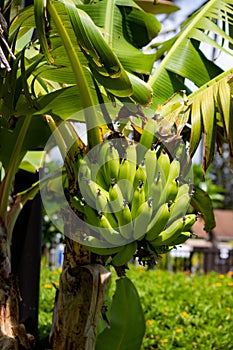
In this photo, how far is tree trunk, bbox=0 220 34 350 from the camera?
2322 mm

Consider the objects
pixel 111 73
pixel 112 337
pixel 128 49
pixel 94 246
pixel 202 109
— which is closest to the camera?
pixel 111 73

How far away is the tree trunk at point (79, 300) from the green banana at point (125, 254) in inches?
8.1

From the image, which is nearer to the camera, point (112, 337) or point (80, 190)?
point (80, 190)

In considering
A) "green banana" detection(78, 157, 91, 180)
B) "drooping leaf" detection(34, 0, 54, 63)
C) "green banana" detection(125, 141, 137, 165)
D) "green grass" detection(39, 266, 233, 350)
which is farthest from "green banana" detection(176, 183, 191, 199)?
"green grass" detection(39, 266, 233, 350)

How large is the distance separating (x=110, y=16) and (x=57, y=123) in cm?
54

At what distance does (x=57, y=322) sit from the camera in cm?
227

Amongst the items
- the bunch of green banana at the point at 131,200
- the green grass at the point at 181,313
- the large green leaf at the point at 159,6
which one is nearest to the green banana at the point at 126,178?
the bunch of green banana at the point at 131,200

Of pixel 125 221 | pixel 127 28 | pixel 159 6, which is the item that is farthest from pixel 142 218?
pixel 159 6

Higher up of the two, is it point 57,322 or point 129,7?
point 129,7

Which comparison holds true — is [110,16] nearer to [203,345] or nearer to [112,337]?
[112,337]

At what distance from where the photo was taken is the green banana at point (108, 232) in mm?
1879

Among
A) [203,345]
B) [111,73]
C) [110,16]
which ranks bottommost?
[203,345]

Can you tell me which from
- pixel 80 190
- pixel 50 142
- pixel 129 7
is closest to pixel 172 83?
pixel 129 7

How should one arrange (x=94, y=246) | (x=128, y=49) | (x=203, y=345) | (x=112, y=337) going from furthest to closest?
1. (x=203, y=345)
2. (x=112, y=337)
3. (x=128, y=49)
4. (x=94, y=246)
